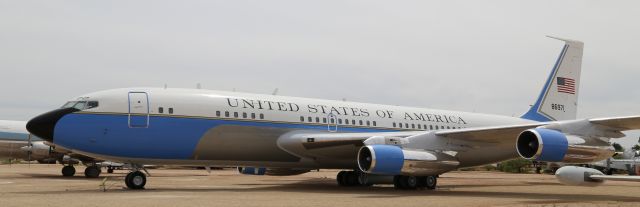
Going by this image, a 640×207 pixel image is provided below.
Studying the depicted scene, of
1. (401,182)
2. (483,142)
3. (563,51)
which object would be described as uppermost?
(563,51)

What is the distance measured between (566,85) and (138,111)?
19179mm

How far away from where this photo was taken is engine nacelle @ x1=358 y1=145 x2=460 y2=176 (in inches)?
731

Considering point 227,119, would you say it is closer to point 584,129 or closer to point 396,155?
point 396,155

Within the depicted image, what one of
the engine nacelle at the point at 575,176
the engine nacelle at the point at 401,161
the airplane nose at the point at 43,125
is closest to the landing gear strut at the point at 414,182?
the engine nacelle at the point at 401,161

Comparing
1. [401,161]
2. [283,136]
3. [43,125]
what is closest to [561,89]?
[401,161]

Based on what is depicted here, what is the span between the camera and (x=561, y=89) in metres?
29.1

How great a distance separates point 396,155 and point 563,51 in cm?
1368

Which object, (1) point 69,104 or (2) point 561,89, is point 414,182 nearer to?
(1) point 69,104

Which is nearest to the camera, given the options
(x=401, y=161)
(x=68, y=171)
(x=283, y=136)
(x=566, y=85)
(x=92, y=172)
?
(x=401, y=161)

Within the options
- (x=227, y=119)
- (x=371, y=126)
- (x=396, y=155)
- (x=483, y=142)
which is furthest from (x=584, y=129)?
(x=227, y=119)

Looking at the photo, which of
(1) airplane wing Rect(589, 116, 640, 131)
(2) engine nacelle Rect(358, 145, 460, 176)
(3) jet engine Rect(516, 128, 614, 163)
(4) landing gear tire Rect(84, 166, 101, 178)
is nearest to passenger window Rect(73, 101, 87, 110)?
(2) engine nacelle Rect(358, 145, 460, 176)

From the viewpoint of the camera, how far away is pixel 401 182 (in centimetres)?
2175

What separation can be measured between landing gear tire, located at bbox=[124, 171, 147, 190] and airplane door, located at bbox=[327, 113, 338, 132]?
6719 mm

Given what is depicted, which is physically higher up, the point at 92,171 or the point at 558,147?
the point at 558,147
